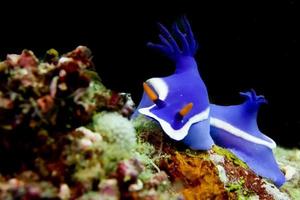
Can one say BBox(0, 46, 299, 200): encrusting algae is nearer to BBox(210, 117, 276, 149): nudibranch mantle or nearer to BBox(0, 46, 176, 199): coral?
BBox(0, 46, 176, 199): coral

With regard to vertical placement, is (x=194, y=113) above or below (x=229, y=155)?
above

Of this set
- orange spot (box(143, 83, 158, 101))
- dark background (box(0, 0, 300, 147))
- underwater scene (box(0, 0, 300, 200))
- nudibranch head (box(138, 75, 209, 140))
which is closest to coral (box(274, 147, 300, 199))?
underwater scene (box(0, 0, 300, 200))

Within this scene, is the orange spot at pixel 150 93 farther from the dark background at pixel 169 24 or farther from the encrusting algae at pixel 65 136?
the dark background at pixel 169 24

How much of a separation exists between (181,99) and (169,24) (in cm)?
203

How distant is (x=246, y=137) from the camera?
3393 mm

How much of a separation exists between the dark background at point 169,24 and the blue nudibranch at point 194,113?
170 centimetres

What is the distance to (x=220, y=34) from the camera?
5320 millimetres

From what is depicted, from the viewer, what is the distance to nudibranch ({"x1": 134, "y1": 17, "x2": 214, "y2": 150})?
9.13 feet

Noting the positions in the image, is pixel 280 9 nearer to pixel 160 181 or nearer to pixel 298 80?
pixel 298 80

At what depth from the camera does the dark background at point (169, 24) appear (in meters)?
4.80

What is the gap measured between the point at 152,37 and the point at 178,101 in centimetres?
223

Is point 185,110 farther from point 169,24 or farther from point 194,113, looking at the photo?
point 169,24

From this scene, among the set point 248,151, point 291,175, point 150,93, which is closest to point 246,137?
point 248,151

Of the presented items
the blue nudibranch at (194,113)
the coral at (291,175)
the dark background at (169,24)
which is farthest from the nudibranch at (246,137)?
the dark background at (169,24)
